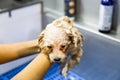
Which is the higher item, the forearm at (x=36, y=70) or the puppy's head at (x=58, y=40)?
the puppy's head at (x=58, y=40)

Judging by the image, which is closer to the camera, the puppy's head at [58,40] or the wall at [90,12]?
the puppy's head at [58,40]

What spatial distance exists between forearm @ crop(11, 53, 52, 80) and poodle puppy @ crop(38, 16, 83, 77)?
0.08ft

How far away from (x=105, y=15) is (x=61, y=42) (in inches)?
17.8

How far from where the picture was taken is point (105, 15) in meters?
0.92

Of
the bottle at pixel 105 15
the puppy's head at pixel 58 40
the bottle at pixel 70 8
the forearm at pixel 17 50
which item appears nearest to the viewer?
the puppy's head at pixel 58 40

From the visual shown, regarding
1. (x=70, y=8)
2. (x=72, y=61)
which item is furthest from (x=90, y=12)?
(x=72, y=61)

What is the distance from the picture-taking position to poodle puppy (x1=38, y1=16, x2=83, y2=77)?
52 cm

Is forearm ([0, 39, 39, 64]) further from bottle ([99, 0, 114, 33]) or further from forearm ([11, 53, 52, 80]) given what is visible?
bottle ([99, 0, 114, 33])

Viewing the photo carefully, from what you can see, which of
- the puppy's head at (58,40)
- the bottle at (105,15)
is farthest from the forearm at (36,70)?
the bottle at (105,15)

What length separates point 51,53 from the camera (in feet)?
1.74

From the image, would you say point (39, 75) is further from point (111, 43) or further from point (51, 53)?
point (111, 43)

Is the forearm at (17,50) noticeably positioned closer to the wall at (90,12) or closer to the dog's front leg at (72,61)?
the dog's front leg at (72,61)

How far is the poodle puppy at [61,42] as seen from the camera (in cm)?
52

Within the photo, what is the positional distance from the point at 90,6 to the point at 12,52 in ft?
1.67
